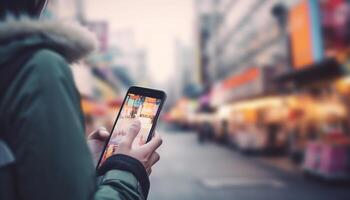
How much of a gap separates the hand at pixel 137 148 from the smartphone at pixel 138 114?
0.32ft

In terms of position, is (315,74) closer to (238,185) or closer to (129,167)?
(238,185)

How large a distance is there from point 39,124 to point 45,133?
1.1 inches

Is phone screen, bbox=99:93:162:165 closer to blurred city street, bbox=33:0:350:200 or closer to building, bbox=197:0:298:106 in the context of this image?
blurred city street, bbox=33:0:350:200

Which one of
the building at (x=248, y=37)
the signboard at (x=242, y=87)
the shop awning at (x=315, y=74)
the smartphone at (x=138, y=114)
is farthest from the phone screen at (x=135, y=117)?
the signboard at (x=242, y=87)

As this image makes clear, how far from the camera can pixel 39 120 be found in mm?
1116

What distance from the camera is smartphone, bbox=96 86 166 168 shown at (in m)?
1.63

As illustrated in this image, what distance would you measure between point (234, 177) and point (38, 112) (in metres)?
12.9

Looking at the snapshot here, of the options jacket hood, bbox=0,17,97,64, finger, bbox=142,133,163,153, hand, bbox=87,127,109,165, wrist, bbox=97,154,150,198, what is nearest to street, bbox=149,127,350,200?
hand, bbox=87,127,109,165

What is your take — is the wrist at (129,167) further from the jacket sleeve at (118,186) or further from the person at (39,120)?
the person at (39,120)

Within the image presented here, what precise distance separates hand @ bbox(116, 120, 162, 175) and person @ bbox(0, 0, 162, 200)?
0.21 meters

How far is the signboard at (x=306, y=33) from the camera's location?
16047 millimetres

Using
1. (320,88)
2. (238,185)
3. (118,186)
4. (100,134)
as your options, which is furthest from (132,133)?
(320,88)

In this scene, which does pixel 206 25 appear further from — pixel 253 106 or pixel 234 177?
pixel 234 177

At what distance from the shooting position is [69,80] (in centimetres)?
119
